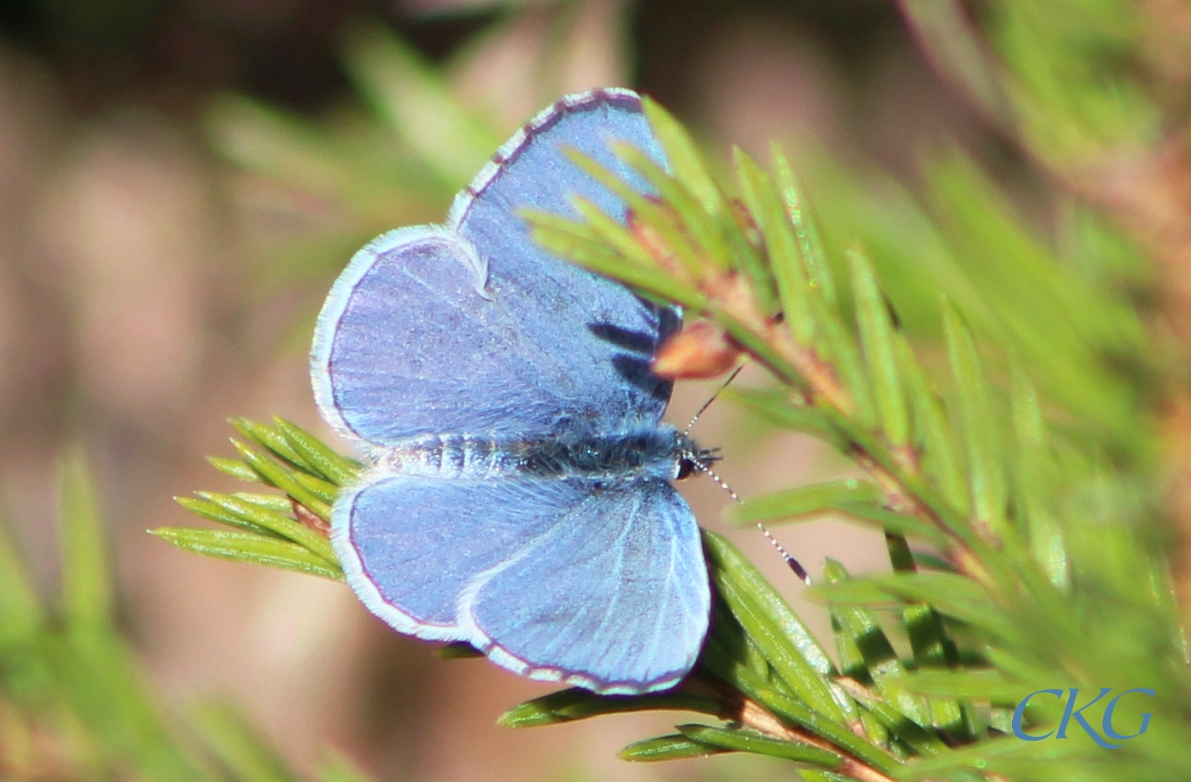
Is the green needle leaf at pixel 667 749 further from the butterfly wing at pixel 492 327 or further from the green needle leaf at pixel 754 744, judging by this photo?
the butterfly wing at pixel 492 327

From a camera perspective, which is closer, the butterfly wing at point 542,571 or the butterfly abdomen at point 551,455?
the butterfly wing at point 542,571

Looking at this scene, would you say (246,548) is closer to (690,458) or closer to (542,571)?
(542,571)

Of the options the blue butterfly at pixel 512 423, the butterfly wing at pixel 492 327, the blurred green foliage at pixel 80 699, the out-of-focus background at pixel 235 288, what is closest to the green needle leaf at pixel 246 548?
the blue butterfly at pixel 512 423

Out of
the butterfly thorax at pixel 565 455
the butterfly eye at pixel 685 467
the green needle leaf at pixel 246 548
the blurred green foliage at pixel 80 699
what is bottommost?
the blurred green foliage at pixel 80 699

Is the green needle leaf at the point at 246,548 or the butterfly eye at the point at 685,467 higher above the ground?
the green needle leaf at the point at 246,548

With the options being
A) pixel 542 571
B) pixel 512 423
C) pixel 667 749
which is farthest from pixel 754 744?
pixel 512 423

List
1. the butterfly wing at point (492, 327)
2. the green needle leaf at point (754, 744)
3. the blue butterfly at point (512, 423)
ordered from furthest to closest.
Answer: the butterfly wing at point (492, 327) < the blue butterfly at point (512, 423) < the green needle leaf at point (754, 744)

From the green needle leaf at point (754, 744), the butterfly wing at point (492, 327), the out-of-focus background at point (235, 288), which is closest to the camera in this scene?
the green needle leaf at point (754, 744)

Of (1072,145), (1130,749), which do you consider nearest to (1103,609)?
(1130,749)
